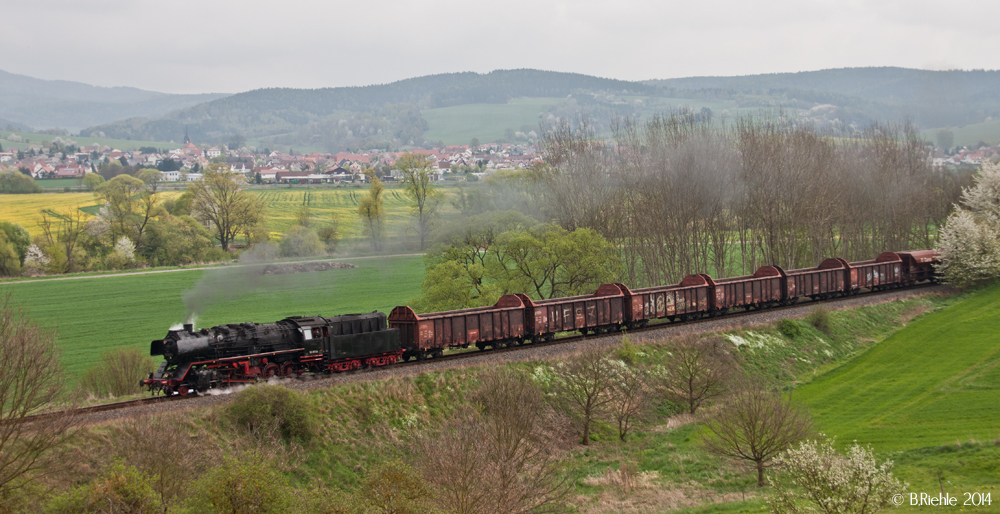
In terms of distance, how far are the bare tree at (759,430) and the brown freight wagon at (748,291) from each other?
22274 mm

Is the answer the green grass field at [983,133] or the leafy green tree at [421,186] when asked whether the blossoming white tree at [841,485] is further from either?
the green grass field at [983,133]

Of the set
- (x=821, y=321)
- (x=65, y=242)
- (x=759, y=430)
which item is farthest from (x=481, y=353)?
(x=65, y=242)

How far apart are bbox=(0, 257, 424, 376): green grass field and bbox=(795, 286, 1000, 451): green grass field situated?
3504 centimetres

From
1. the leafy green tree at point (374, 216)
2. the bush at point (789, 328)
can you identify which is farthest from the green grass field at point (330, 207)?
the bush at point (789, 328)

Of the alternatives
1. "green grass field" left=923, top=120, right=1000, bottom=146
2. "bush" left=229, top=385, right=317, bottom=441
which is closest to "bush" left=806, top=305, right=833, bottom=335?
"bush" left=229, top=385, right=317, bottom=441

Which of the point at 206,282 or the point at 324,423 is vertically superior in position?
the point at 206,282

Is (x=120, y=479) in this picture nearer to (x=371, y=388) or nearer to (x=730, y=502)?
(x=371, y=388)

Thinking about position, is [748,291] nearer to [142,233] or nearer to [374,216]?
[374,216]

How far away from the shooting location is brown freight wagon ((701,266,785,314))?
51.0 metres

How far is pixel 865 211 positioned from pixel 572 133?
36853 millimetres

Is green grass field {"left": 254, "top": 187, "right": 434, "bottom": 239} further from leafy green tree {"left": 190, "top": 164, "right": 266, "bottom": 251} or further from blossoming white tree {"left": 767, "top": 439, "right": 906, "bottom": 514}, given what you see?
blossoming white tree {"left": 767, "top": 439, "right": 906, "bottom": 514}

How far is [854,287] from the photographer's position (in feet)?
201

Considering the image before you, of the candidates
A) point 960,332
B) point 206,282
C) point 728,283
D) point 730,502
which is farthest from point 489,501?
point 960,332

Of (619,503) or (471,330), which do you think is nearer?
(619,503)
